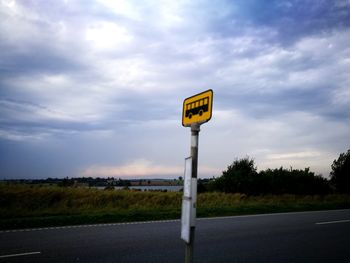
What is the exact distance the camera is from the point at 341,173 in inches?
1800

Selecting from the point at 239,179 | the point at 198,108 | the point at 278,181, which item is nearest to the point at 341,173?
the point at 278,181

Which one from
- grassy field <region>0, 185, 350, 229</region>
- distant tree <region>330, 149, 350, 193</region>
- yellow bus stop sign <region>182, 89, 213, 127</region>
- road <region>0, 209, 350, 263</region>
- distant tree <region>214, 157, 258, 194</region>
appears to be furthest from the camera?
distant tree <region>330, 149, 350, 193</region>

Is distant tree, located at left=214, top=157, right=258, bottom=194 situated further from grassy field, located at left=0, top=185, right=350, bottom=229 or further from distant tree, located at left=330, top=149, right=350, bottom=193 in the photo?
distant tree, located at left=330, top=149, right=350, bottom=193

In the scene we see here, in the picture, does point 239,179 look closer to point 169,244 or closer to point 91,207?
point 91,207

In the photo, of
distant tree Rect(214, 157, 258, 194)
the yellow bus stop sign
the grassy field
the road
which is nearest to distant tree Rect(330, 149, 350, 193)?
distant tree Rect(214, 157, 258, 194)

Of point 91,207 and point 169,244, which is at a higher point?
point 169,244

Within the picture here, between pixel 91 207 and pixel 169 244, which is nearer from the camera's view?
pixel 169 244

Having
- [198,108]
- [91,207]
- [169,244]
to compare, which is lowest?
[91,207]


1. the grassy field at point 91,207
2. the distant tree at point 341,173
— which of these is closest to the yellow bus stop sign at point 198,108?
the grassy field at point 91,207

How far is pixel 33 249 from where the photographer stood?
7.44 meters

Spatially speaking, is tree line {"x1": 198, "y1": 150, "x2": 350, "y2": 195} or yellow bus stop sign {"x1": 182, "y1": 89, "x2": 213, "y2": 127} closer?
yellow bus stop sign {"x1": 182, "y1": 89, "x2": 213, "y2": 127}

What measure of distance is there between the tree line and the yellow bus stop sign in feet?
104

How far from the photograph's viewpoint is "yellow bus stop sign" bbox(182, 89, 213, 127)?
369 cm

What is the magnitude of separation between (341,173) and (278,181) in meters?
13.0
